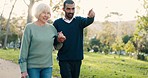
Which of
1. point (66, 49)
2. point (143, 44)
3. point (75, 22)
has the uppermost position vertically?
point (75, 22)

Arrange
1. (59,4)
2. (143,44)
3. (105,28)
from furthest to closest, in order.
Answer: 1. (105,28)
2. (143,44)
3. (59,4)

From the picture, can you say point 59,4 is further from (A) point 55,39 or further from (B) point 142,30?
(A) point 55,39

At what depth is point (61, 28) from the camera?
5895 mm

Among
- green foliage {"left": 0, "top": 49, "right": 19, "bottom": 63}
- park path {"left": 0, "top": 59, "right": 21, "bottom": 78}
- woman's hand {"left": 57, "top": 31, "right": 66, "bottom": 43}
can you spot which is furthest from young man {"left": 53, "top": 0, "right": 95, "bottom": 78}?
green foliage {"left": 0, "top": 49, "right": 19, "bottom": 63}

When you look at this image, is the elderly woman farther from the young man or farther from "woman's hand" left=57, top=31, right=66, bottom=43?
the young man

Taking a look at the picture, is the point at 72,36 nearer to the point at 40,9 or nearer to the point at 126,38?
the point at 40,9

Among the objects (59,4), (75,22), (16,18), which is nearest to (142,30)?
(59,4)

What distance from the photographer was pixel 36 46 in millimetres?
5246

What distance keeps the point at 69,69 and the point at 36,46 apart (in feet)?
2.84

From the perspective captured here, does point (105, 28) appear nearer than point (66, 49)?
No

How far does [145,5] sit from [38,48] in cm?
2731

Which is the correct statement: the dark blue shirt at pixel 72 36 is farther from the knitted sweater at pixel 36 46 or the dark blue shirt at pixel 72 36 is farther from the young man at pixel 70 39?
the knitted sweater at pixel 36 46

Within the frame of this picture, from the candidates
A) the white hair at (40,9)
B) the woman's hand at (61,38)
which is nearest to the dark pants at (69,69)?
the woman's hand at (61,38)

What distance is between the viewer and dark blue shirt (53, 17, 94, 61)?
5.90 m
